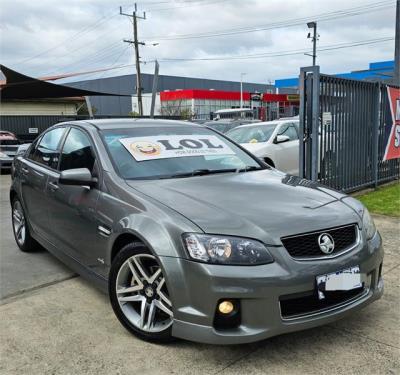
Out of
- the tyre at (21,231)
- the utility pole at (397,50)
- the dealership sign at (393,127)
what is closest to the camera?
the tyre at (21,231)

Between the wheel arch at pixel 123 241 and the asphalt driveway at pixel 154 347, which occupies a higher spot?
the wheel arch at pixel 123 241

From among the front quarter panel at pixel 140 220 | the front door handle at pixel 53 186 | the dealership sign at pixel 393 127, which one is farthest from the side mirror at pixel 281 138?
the front quarter panel at pixel 140 220

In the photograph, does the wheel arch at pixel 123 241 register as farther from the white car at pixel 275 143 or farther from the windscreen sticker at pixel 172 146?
the white car at pixel 275 143

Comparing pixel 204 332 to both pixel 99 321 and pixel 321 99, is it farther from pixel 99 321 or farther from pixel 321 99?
pixel 321 99

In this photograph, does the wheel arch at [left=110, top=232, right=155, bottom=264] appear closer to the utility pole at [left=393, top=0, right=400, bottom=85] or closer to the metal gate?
the metal gate

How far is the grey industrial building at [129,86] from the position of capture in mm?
73688

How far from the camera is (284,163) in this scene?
32.6 feet

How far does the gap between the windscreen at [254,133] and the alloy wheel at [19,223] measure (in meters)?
5.69

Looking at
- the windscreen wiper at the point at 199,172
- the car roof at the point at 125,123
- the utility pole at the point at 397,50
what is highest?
the utility pole at the point at 397,50

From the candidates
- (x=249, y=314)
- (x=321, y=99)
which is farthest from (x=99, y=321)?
(x=321, y=99)

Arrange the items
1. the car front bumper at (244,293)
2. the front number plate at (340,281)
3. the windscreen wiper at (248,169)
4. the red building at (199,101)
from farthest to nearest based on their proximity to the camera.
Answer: the red building at (199,101), the windscreen wiper at (248,169), the front number plate at (340,281), the car front bumper at (244,293)

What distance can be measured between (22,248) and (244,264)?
3.63 metres

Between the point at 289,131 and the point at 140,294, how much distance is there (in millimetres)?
7778

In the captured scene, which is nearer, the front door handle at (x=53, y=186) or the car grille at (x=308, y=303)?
the car grille at (x=308, y=303)
